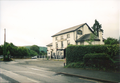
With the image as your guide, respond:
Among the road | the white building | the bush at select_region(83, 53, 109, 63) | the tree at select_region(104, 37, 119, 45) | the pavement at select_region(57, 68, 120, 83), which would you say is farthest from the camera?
the white building

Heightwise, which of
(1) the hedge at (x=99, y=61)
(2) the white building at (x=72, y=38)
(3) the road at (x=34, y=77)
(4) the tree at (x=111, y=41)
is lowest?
(3) the road at (x=34, y=77)

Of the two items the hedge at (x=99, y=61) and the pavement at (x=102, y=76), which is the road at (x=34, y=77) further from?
the hedge at (x=99, y=61)

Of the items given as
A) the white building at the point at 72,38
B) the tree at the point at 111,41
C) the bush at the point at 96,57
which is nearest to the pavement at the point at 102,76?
the bush at the point at 96,57

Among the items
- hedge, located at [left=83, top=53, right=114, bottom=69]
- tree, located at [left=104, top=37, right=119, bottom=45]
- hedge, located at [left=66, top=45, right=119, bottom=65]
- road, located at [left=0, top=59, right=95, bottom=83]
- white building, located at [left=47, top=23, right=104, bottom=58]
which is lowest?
road, located at [left=0, top=59, right=95, bottom=83]

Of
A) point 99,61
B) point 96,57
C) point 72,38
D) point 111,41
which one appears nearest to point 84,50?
point 96,57

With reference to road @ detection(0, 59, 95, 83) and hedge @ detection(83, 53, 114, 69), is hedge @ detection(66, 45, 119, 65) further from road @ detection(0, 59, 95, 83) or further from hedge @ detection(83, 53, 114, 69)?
road @ detection(0, 59, 95, 83)

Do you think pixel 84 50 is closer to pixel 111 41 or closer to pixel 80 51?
pixel 80 51

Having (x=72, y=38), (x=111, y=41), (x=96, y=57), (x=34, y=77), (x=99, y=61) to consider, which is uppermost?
(x=72, y=38)

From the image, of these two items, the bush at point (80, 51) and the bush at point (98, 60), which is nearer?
the bush at point (98, 60)

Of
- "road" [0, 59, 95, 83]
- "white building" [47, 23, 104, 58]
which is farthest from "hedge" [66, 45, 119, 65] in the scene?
"white building" [47, 23, 104, 58]

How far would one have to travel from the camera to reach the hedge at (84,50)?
38.7ft

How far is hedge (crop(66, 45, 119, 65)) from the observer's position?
464 inches

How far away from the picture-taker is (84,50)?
14.0m

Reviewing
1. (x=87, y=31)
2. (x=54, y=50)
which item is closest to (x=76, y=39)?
(x=87, y=31)
